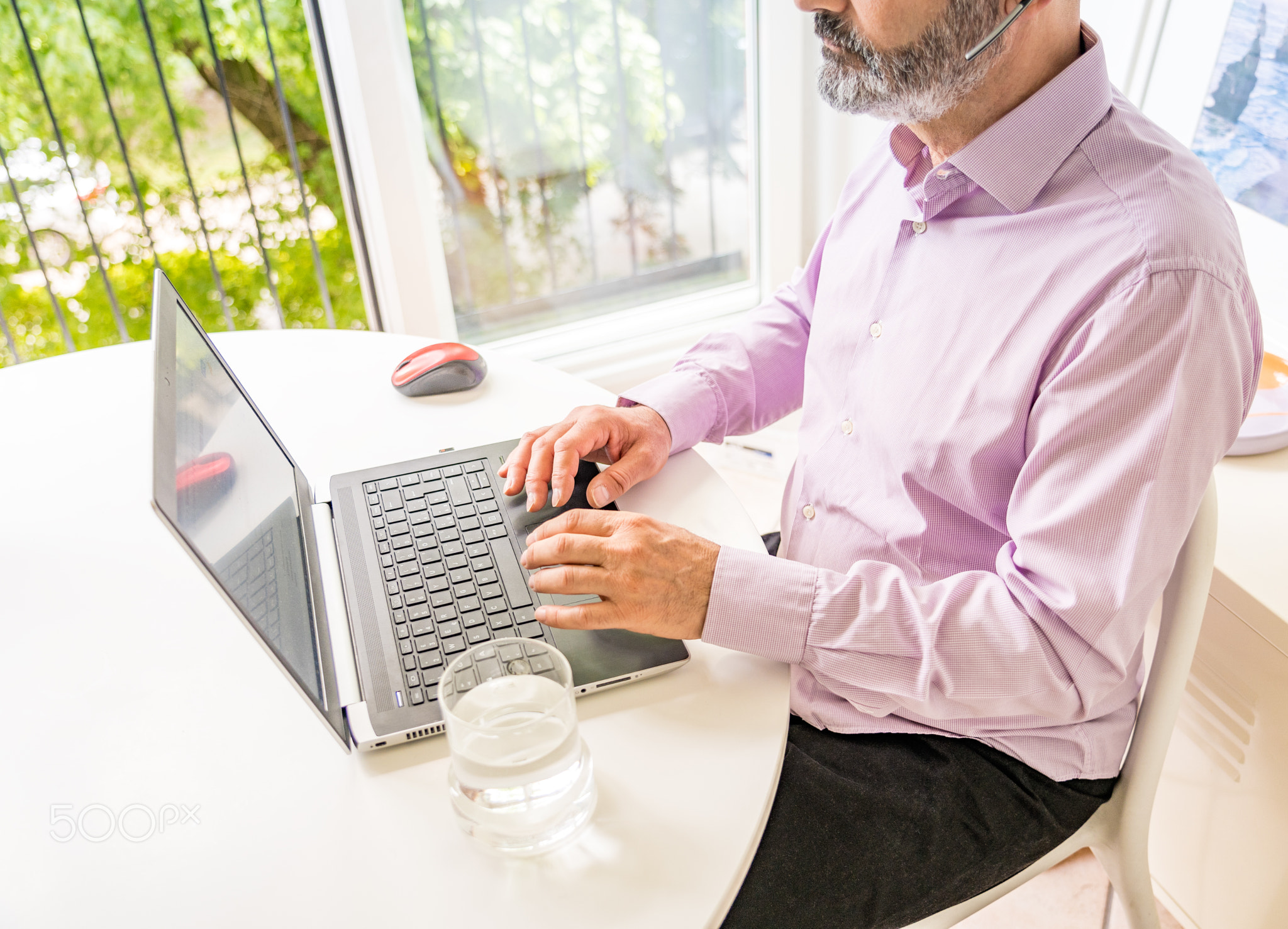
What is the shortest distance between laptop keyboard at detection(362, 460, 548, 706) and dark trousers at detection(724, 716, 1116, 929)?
0.28 meters

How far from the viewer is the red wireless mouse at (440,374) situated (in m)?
1.11

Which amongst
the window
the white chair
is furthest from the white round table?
the window

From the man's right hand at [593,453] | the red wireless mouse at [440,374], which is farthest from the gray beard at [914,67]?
the red wireless mouse at [440,374]

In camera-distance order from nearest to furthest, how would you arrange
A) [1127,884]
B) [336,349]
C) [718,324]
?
[1127,884]
[336,349]
[718,324]

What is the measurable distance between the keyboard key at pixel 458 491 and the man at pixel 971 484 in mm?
50

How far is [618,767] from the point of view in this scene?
670 millimetres

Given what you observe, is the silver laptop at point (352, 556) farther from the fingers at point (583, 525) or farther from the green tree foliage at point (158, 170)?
the green tree foliage at point (158, 170)

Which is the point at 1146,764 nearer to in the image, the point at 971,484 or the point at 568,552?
the point at 971,484

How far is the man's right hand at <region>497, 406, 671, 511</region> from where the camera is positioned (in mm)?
905

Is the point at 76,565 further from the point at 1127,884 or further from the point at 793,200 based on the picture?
the point at 793,200

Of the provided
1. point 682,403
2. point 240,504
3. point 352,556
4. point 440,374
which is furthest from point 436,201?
point 240,504

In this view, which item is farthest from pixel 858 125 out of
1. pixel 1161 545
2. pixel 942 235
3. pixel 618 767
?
pixel 618 767

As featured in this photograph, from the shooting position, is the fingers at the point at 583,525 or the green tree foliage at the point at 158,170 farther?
the green tree foliage at the point at 158,170

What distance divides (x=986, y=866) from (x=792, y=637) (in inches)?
11.5
